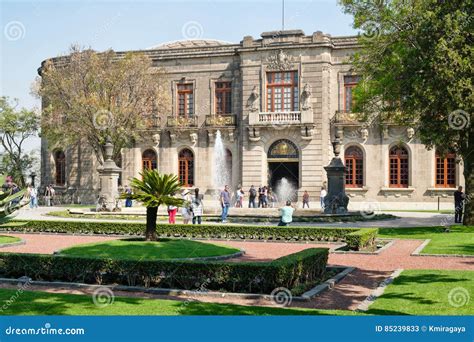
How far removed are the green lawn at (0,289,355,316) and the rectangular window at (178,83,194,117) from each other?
36.8 m

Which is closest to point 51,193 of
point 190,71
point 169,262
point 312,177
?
point 190,71

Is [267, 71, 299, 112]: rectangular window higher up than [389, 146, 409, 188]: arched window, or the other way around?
[267, 71, 299, 112]: rectangular window

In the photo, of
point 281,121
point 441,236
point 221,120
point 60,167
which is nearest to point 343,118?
point 281,121

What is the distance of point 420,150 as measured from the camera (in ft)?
139

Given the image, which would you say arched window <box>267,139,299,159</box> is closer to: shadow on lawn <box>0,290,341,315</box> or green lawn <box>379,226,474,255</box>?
green lawn <box>379,226,474,255</box>

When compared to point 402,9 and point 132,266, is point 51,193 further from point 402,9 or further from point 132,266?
point 132,266

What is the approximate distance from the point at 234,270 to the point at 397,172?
109 ft

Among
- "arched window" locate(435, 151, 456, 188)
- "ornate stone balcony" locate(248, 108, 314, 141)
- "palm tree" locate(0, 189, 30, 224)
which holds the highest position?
"ornate stone balcony" locate(248, 108, 314, 141)

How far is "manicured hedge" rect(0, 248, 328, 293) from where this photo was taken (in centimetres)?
1194

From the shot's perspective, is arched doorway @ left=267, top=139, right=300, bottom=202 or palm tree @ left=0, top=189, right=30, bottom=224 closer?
palm tree @ left=0, top=189, right=30, bottom=224

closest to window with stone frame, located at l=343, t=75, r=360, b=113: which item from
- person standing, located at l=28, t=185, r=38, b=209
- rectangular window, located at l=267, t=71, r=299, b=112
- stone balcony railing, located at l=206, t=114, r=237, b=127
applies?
rectangular window, located at l=267, t=71, r=299, b=112

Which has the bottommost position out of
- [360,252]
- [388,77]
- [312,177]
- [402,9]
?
[360,252]

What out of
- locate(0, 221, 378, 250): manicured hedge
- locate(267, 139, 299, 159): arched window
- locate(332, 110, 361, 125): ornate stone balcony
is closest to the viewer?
locate(0, 221, 378, 250): manicured hedge

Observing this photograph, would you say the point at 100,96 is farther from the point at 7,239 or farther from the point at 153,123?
the point at 7,239
